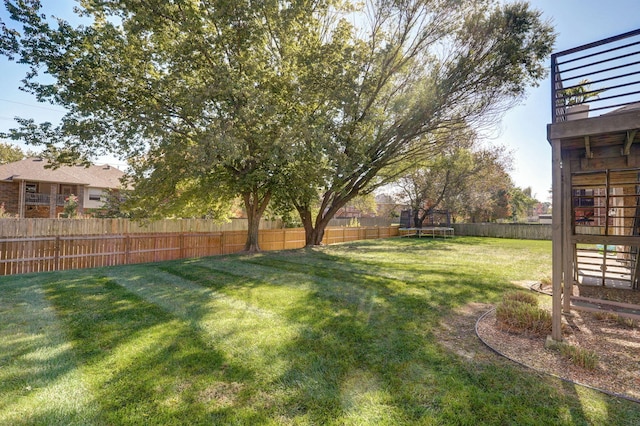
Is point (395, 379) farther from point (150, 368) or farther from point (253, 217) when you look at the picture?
point (253, 217)

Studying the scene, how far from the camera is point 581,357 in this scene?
3.08m

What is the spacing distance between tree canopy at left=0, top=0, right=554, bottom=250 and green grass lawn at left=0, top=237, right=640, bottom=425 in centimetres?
487

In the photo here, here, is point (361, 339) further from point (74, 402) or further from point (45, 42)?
point (45, 42)

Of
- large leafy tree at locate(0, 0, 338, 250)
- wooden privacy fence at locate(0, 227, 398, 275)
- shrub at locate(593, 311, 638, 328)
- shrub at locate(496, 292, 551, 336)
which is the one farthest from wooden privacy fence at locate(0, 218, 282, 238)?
shrub at locate(593, 311, 638, 328)

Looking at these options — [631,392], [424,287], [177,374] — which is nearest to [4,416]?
[177,374]

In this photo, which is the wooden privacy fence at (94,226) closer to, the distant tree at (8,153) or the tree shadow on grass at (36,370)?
the tree shadow on grass at (36,370)

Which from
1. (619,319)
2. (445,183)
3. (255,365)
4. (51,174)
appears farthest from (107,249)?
(445,183)

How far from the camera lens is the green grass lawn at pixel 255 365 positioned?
233cm

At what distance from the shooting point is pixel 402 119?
471 inches

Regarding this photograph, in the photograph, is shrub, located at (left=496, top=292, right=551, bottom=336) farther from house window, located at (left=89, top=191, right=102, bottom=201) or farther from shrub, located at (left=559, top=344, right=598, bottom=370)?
house window, located at (left=89, top=191, right=102, bottom=201)

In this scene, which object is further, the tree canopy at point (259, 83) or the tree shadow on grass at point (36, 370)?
the tree canopy at point (259, 83)

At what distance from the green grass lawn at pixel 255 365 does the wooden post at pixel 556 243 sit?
1.09m

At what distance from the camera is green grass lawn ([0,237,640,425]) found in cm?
233

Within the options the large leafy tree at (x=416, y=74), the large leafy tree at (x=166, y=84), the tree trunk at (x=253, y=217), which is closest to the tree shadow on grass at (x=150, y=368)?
the large leafy tree at (x=166, y=84)
